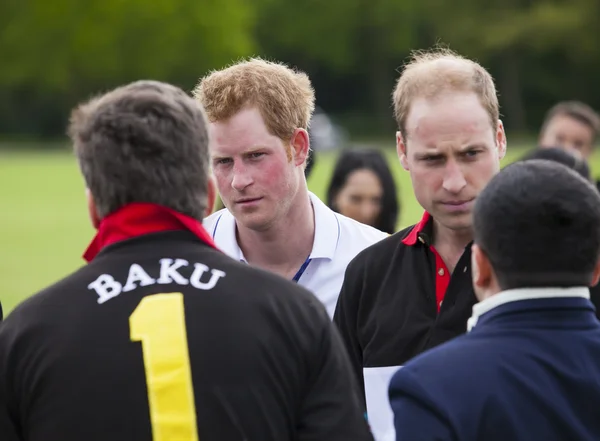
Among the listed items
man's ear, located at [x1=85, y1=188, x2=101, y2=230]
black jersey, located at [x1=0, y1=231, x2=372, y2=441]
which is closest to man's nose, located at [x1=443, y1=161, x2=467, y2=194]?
black jersey, located at [x1=0, y1=231, x2=372, y2=441]

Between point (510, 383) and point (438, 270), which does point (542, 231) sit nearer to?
point (510, 383)

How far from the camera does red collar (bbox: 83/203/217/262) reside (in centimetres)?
280

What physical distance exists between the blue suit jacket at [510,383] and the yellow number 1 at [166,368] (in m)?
0.51

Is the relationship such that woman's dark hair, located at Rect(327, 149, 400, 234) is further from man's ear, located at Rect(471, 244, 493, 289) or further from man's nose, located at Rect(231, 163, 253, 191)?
man's ear, located at Rect(471, 244, 493, 289)

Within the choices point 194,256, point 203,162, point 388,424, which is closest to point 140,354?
point 194,256

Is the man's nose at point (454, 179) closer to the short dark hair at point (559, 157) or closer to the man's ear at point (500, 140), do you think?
the man's ear at point (500, 140)

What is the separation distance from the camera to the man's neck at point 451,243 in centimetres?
380

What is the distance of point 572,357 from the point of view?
2.70 metres

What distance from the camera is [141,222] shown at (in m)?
2.80

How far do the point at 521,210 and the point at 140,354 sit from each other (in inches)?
39.7

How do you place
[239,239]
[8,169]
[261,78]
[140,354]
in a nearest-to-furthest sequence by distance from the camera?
[140,354], [261,78], [239,239], [8,169]

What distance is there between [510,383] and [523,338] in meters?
0.13

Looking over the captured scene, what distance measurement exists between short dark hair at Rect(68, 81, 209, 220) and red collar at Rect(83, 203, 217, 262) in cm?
2

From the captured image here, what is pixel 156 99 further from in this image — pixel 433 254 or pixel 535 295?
pixel 433 254
